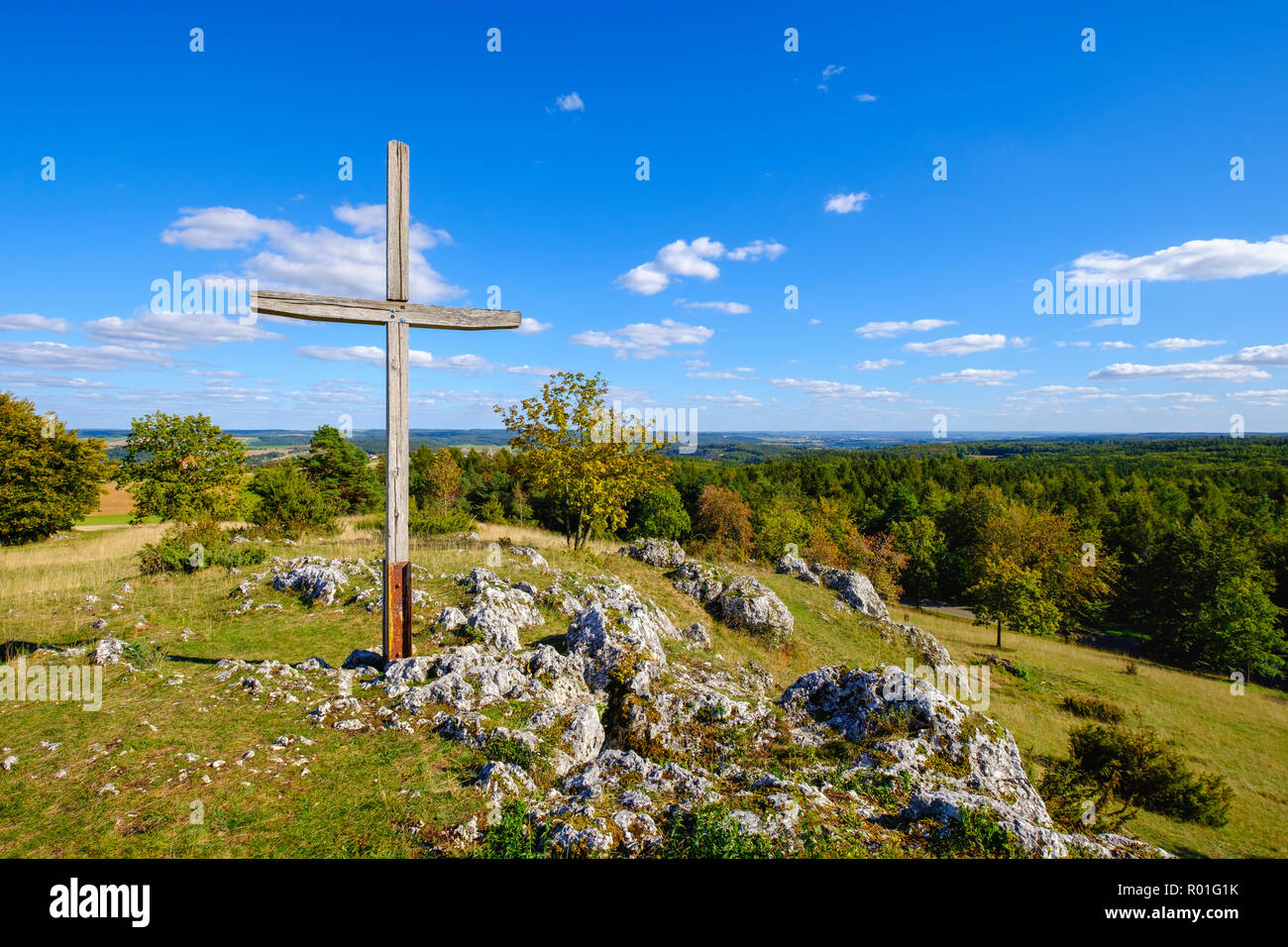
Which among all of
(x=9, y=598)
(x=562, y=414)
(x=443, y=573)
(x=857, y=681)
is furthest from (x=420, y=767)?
(x=562, y=414)

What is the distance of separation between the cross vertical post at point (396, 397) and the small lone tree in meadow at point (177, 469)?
26450mm

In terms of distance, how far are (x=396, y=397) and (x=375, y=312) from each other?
1421 millimetres

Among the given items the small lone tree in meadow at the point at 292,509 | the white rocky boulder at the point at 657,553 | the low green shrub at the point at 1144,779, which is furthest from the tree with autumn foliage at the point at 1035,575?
the small lone tree in meadow at the point at 292,509

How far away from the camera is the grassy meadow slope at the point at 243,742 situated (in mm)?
4809

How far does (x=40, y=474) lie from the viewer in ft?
85.6

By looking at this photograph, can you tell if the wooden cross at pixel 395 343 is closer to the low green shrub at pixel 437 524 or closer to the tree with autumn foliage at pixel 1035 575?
the low green shrub at pixel 437 524

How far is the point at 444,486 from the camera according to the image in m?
47.9

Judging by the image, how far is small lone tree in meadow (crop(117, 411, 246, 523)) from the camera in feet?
89.2

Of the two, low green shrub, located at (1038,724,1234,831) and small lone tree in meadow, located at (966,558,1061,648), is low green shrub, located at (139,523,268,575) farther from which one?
small lone tree in meadow, located at (966,558,1061,648)

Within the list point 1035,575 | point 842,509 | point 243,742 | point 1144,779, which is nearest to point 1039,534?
point 1035,575

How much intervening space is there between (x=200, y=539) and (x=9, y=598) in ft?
13.9

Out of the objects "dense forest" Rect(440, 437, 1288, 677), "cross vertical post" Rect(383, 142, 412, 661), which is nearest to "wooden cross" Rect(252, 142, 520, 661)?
"cross vertical post" Rect(383, 142, 412, 661)
